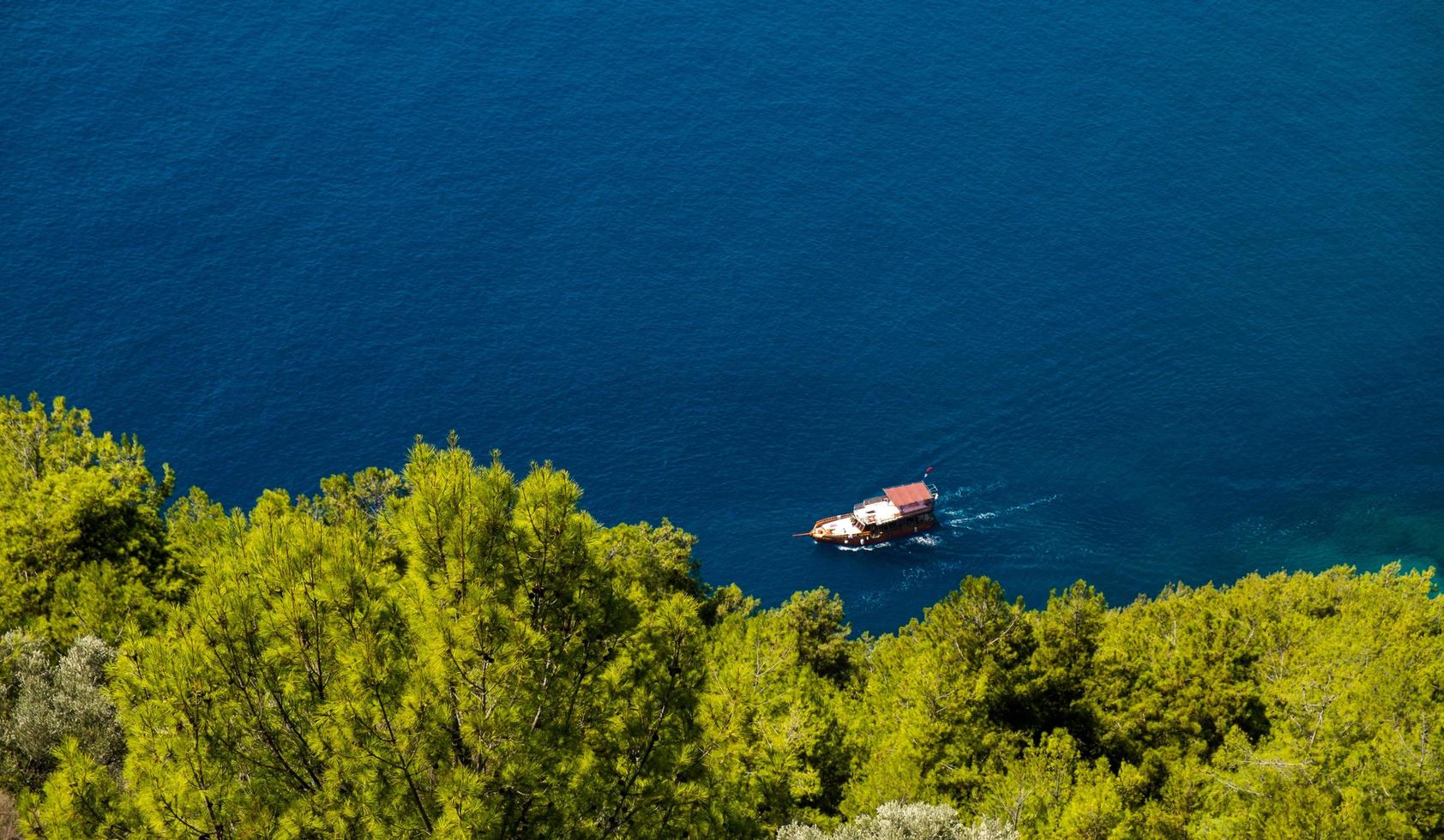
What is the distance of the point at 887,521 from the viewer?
478 ft

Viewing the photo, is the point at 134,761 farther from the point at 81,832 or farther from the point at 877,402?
the point at 877,402

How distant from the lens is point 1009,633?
237 ft

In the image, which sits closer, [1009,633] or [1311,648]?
[1009,633]

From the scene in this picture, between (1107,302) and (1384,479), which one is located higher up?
(1107,302)

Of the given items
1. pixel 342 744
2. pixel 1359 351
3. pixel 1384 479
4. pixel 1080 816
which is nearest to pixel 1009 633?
pixel 1080 816

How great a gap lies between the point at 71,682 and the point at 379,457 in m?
104

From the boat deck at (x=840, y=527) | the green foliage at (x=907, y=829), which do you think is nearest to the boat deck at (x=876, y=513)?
the boat deck at (x=840, y=527)

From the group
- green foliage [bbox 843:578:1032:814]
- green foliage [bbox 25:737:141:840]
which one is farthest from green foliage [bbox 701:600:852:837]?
green foliage [bbox 25:737:141:840]

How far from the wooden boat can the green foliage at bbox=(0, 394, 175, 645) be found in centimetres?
7473

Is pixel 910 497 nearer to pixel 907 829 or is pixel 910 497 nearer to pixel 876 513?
pixel 876 513

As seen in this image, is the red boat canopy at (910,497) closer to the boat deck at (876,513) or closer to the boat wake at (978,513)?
the boat deck at (876,513)

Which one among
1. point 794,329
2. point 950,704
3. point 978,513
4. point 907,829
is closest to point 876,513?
point 978,513

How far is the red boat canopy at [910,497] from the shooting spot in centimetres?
14575

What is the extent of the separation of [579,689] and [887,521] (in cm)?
10929
